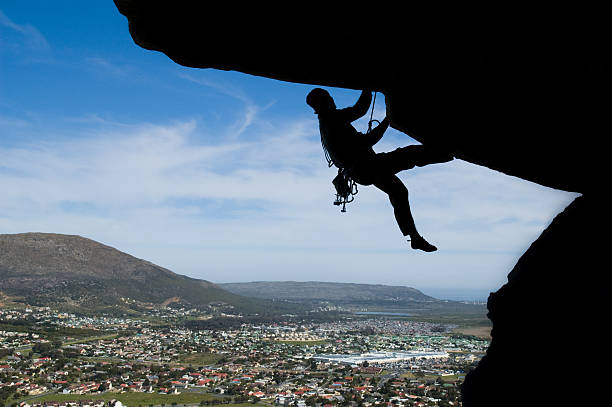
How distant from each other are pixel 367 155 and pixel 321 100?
791mm

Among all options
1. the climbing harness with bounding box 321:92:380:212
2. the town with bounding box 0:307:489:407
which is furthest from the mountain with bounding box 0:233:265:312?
the climbing harness with bounding box 321:92:380:212

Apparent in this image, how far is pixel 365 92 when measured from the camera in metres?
4.52

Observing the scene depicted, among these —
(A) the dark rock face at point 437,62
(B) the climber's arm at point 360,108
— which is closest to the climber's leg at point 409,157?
(A) the dark rock face at point 437,62

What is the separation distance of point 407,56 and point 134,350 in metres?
52.3

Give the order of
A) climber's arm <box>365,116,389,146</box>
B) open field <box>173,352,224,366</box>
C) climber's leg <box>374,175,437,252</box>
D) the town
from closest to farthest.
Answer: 1. climber's arm <box>365,116,389,146</box>
2. climber's leg <box>374,175,437,252</box>
3. the town
4. open field <box>173,352,224,366</box>

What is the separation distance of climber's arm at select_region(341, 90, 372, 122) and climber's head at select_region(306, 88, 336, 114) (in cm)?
16

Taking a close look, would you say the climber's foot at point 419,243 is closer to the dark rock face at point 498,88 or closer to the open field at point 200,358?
the dark rock face at point 498,88

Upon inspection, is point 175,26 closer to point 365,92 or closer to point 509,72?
point 365,92

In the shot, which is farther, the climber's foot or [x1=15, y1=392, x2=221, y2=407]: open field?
[x1=15, y1=392, x2=221, y2=407]: open field

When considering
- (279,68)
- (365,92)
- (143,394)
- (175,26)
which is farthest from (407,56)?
(143,394)

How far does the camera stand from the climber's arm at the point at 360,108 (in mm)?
4531

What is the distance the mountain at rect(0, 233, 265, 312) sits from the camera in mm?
91875

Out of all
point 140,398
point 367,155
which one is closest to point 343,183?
point 367,155

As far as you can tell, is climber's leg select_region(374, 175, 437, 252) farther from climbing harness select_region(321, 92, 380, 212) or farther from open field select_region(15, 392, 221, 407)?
open field select_region(15, 392, 221, 407)
